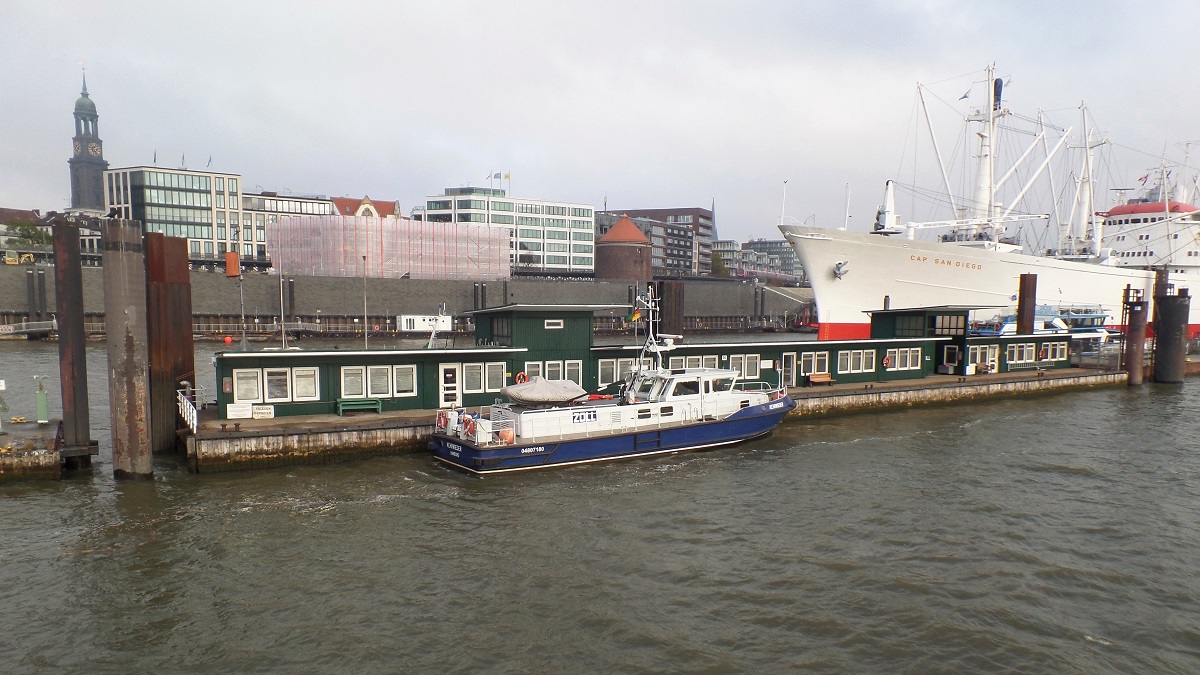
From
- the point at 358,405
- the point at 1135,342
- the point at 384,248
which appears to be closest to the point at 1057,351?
the point at 1135,342

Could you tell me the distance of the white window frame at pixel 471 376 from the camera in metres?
29.2

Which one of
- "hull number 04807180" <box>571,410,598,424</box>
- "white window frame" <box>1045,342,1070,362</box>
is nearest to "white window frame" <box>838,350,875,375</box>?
"white window frame" <box>1045,342,1070,362</box>

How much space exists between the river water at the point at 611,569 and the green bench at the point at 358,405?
2.92m

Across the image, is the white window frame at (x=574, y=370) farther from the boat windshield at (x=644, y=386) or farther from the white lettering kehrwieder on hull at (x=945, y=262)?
the white lettering kehrwieder on hull at (x=945, y=262)

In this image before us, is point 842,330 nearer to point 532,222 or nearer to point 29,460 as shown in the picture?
point 29,460

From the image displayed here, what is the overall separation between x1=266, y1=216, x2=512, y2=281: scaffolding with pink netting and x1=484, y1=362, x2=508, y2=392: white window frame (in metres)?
69.4

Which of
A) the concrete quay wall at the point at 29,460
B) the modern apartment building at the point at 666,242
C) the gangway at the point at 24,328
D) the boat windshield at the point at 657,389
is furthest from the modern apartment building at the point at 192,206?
the boat windshield at the point at 657,389

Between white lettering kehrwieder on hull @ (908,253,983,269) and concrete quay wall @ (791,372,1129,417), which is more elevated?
white lettering kehrwieder on hull @ (908,253,983,269)

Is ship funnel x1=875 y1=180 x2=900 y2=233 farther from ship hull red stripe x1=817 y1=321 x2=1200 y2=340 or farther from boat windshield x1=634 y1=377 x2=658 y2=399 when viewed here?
boat windshield x1=634 y1=377 x2=658 y2=399

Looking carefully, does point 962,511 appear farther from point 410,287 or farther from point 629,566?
point 410,287

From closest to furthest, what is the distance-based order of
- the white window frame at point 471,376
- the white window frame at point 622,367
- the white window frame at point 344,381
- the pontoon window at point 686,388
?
the white window frame at point 344,381 < the pontoon window at point 686,388 < the white window frame at point 471,376 < the white window frame at point 622,367

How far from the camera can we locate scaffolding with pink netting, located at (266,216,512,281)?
96.4 metres

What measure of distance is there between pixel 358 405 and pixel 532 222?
117814 mm

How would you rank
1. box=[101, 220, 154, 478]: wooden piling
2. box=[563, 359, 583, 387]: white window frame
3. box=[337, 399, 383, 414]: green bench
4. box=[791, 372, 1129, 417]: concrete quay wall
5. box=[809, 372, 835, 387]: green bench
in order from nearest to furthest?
box=[101, 220, 154, 478]: wooden piling → box=[337, 399, 383, 414]: green bench → box=[563, 359, 583, 387]: white window frame → box=[791, 372, 1129, 417]: concrete quay wall → box=[809, 372, 835, 387]: green bench
